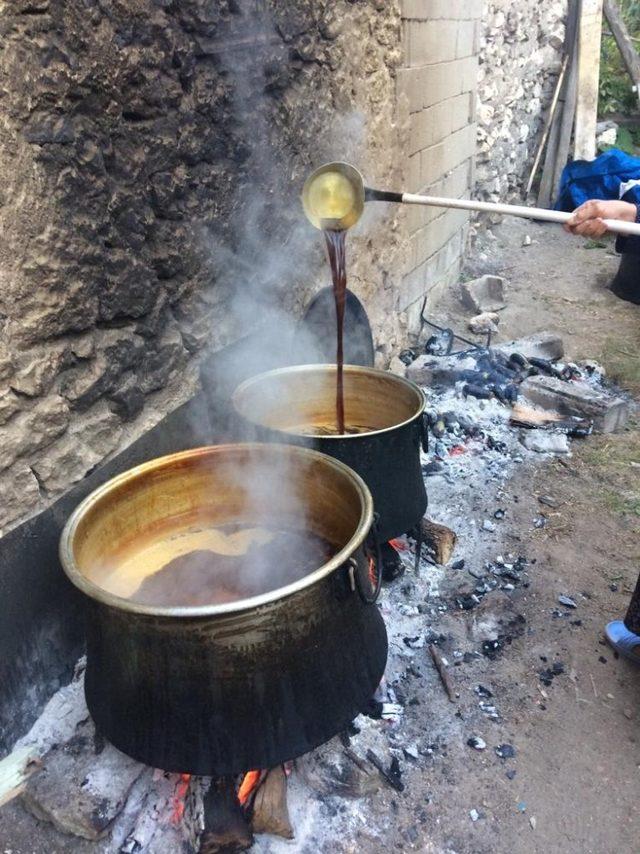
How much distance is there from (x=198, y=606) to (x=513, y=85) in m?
8.84

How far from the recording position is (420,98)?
5145 mm

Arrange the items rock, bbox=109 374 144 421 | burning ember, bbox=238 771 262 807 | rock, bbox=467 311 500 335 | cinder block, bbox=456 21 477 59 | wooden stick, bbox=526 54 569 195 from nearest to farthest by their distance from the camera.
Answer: burning ember, bbox=238 771 262 807, rock, bbox=109 374 144 421, cinder block, bbox=456 21 477 59, rock, bbox=467 311 500 335, wooden stick, bbox=526 54 569 195

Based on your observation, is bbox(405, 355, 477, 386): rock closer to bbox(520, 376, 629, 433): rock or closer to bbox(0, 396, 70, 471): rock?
bbox(520, 376, 629, 433): rock

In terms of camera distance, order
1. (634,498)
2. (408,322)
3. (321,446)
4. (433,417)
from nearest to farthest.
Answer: (321,446)
(634,498)
(433,417)
(408,322)

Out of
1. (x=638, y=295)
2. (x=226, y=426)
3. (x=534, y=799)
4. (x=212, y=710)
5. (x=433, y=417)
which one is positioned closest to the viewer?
(x=212, y=710)

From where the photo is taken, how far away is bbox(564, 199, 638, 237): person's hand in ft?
9.61

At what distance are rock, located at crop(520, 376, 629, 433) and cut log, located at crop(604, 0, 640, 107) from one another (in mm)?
8067

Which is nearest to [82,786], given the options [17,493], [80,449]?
[17,493]

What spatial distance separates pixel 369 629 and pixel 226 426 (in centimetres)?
138

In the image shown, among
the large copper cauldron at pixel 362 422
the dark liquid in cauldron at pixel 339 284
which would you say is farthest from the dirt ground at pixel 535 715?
the dark liquid in cauldron at pixel 339 284

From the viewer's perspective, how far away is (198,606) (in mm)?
1878

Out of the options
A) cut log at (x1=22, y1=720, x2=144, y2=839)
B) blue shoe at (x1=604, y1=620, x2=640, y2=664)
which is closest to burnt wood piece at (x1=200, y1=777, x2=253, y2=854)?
cut log at (x1=22, y1=720, x2=144, y2=839)

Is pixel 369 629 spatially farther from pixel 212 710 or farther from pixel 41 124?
pixel 41 124

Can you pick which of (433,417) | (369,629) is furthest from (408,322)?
(369,629)
